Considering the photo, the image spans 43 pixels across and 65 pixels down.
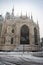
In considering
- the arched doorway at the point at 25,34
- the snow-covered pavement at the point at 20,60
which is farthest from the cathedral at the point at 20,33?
the snow-covered pavement at the point at 20,60

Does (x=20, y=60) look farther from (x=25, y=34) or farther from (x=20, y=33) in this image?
(x=25, y=34)

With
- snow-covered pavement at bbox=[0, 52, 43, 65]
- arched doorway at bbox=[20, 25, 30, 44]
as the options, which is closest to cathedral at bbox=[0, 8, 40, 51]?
arched doorway at bbox=[20, 25, 30, 44]

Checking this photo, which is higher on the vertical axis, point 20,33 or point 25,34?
point 20,33

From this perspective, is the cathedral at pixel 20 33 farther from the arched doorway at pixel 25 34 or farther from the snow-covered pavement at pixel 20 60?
the snow-covered pavement at pixel 20 60

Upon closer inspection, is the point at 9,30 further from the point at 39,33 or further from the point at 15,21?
the point at 39,33

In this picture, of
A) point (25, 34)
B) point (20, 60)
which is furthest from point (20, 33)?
point (20, 60)

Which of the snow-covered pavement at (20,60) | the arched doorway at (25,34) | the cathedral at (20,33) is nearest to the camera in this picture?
the snow-covered pavement at (20,60)

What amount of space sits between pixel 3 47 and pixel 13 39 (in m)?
1.73

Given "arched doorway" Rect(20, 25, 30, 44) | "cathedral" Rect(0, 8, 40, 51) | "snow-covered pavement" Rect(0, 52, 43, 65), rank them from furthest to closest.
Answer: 1. "arched doorway" Rect(20, 25, 30, 44)
2. "cathedral" Rect(0, 8, 40, 51)
3. "snow-covered pavement" Rect(0, 52, 43, 65)

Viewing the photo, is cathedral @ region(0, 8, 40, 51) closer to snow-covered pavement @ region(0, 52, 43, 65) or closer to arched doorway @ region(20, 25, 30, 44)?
arched doorway @ region(20, 25, 30, 44)

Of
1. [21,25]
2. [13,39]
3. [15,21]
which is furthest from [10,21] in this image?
[13,39]

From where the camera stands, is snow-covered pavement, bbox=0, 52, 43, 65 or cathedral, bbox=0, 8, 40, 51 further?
cathedral, bbox=0, 8, 40, 51

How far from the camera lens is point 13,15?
15344 millimetres

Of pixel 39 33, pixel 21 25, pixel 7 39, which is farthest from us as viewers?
pixel 39 33
